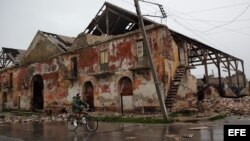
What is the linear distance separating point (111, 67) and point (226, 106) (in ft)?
30.6

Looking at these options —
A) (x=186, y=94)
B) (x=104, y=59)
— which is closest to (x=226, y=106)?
(x=186, y=94)

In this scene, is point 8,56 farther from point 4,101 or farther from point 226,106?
point 226,106

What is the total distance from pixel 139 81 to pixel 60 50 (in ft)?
38.3

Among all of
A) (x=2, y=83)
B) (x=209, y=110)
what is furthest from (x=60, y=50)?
(x=209, y=110)

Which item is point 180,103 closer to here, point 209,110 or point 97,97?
point 209,110

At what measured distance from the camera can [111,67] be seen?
24719mm

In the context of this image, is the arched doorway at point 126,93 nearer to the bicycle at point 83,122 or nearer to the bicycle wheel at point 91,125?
the bicycle at point 83,122

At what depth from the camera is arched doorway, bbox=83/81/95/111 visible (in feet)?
88.0

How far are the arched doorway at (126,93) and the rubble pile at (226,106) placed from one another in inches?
207

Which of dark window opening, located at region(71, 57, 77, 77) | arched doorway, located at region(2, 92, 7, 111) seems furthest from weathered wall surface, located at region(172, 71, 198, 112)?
arched doorway, located at region(2, 92, 7, 111)

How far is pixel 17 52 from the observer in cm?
4825

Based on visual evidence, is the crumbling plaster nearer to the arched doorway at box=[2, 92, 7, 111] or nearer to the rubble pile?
the rubble pile

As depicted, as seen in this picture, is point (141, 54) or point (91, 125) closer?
point (91, 125)

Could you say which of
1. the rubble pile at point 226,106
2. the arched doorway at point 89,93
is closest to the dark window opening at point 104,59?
the arched doorway at point 89,93
